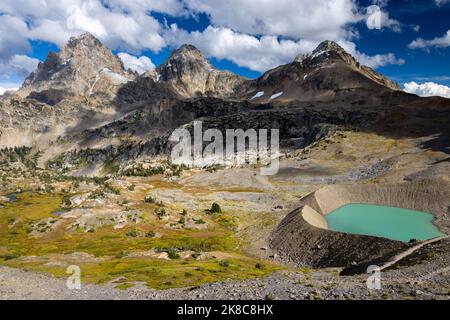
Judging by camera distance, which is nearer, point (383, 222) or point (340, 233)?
point (340, 233)

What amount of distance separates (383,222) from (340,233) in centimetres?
3208

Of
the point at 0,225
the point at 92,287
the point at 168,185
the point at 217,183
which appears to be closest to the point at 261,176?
the point at 217,183

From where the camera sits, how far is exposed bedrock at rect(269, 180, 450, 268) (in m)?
62.0

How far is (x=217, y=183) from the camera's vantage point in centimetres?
19338

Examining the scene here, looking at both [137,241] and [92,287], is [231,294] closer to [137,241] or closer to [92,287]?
[92,287]

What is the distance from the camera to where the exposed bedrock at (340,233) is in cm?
6200

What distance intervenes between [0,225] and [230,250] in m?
83.7

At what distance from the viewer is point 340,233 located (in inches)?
2808

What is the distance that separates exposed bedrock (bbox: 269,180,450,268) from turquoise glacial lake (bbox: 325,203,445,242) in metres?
2.31

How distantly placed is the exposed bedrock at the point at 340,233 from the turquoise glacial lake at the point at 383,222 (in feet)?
7.57

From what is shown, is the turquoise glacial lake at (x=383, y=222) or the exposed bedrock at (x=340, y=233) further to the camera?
the turquoise glacial lake at (x=383, y=222)

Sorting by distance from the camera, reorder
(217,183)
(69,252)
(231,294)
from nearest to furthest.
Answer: (231,294)
(69,252)
(217,183)

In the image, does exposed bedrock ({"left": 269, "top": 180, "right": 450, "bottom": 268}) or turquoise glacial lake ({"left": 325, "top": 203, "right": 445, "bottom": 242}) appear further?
turquoise glacial lake ({"left": 325, "top": 203, "right": 445, "bottom": 242})

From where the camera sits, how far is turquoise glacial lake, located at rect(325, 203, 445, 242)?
283ft
